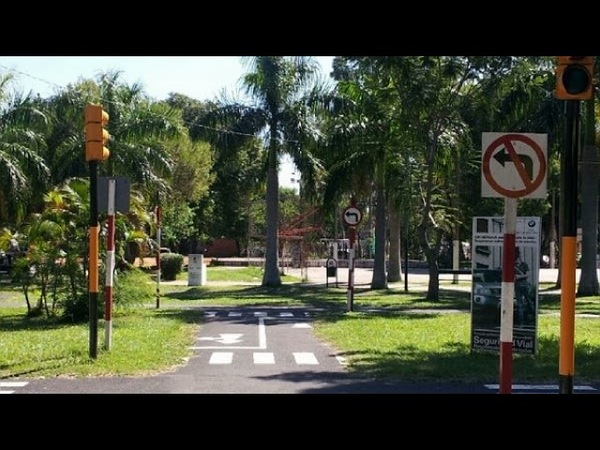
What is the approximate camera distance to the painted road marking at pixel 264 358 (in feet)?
38.6

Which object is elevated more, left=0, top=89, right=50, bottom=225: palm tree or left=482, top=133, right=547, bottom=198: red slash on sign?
left=0, top=89, right=50, bottom=225: palm tree

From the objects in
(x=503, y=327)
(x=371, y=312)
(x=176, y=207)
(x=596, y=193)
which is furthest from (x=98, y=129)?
(x=176, y=207)

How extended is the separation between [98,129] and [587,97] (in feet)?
22.9

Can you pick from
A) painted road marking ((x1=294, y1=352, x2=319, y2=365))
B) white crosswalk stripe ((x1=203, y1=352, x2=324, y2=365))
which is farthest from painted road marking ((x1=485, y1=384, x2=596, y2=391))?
painted road marking ((x1=294, y1=352, x2=319, y2=365))

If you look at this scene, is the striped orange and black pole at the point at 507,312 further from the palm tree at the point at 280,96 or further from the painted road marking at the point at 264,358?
the palm tree at the point at 280,96

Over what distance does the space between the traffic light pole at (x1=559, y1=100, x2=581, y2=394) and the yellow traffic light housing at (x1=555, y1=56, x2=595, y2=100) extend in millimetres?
103

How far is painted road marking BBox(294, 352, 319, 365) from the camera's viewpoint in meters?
11.8

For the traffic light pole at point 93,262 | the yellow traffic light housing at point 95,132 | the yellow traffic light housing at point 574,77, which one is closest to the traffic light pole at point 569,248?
the yellow traffic light housing at point 574,77

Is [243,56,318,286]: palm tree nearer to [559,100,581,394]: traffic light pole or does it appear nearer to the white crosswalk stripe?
the white crosswalk stripe

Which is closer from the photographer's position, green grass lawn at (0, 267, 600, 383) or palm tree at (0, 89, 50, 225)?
green grass lawn at (0, 267, 600, 383)

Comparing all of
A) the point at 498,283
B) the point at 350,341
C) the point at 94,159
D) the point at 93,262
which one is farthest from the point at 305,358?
the point at 94,159

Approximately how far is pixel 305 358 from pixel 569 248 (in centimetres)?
627

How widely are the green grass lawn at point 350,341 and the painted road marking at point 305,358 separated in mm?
569
